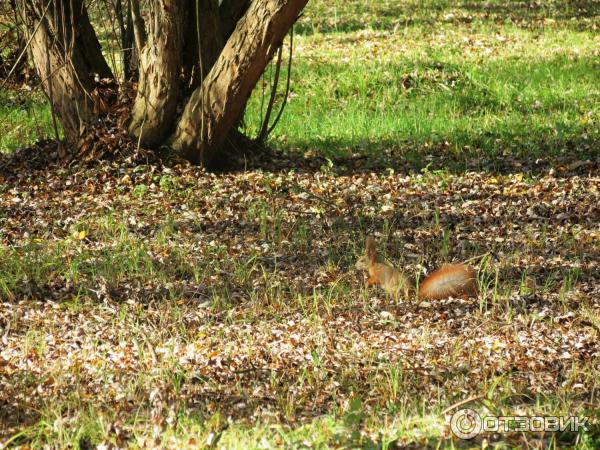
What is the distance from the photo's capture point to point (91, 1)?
7.96 meters

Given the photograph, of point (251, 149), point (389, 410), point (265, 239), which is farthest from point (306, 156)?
point (389, 410)

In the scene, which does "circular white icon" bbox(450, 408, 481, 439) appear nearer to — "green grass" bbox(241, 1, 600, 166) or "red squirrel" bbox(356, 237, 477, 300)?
"red squirrel" bbox(356, 237, 477, 300)

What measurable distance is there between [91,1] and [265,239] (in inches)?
108

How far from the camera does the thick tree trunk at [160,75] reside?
7387 mm

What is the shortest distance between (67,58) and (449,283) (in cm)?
382

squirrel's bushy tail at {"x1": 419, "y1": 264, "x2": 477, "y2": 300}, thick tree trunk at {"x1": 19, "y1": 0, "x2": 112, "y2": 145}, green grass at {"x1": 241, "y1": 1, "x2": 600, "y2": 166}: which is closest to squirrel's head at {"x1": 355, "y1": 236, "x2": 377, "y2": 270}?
squirrel's bushy tail at {"x1": 419, "y1": 264, "x2": 477, "y2": 300}

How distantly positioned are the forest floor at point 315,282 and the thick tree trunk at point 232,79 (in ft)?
0.83

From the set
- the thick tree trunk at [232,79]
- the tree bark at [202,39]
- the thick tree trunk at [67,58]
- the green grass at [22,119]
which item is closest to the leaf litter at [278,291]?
the thick tree trunk at [232,79]

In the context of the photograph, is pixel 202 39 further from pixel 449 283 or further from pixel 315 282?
pixel 449 283

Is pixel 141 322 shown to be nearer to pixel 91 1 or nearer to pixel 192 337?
pixel 192 337

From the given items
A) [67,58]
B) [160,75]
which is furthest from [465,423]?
[67,58]

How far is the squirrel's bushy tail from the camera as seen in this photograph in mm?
5348

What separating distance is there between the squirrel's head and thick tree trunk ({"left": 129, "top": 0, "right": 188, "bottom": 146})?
2.61 m

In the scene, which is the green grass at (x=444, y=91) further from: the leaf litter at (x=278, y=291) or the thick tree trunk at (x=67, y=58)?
the thick tree trunk at (x=67, y=58)
